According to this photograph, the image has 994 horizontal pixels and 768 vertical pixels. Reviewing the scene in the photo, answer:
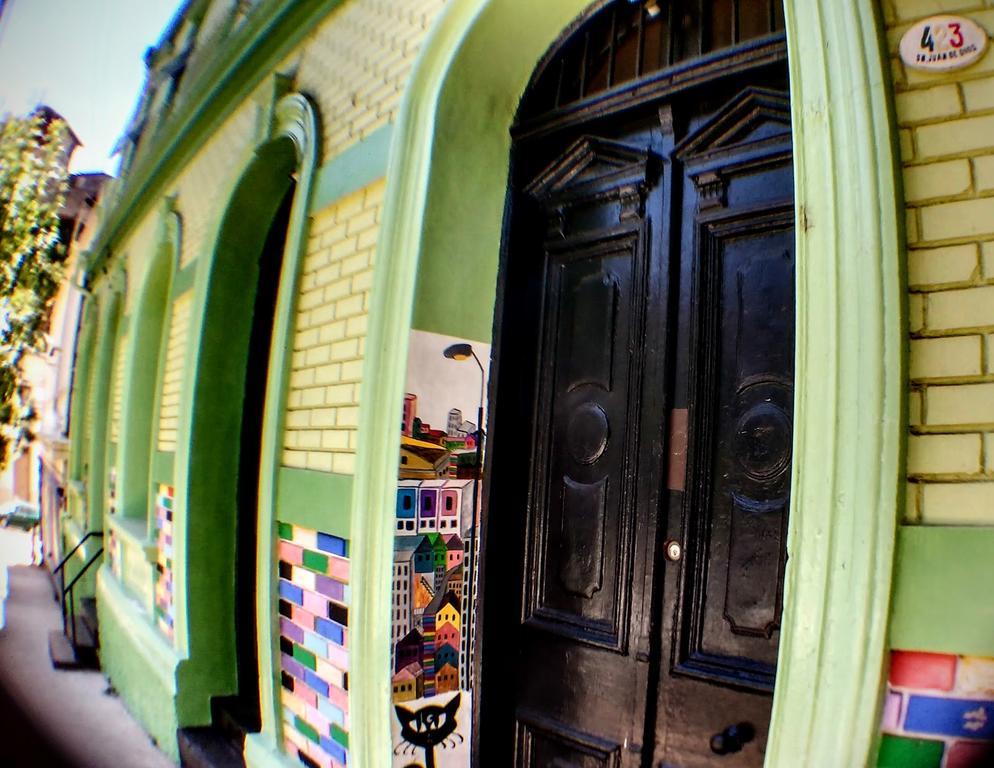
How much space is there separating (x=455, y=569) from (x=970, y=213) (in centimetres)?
183

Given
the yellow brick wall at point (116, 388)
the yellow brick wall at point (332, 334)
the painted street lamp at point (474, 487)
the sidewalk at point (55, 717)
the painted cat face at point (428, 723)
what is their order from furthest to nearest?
1. the yellow brick wall at point (116, 388)
2. the sidewalk at point (55, 717)
3. the yellow brick wall at point (332, 334)
4. the painted street lamp at point (474, 487)
5. the painted cat face at point (428, 723)

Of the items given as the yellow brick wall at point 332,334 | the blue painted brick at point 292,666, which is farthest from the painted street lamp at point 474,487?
the blue painted brick at point 292,666

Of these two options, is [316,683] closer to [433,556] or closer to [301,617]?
[301,617]

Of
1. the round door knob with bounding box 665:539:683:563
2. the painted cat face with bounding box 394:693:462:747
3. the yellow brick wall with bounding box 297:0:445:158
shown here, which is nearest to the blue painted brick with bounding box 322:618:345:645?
the painted cat face with bounding box 394:693:462:747

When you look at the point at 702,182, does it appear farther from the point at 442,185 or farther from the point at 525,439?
the point at 525,439

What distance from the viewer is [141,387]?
213 inches

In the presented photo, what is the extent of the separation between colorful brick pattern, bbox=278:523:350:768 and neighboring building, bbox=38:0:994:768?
0.7 inches

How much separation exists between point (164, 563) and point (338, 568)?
2736mm

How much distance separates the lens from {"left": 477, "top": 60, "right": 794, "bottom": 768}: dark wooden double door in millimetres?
1757

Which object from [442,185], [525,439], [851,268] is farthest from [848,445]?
[442,185]

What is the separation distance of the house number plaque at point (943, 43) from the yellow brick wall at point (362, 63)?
1.65 m

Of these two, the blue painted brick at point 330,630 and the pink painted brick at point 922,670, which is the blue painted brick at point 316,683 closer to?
the blue painted brick at point 330,630

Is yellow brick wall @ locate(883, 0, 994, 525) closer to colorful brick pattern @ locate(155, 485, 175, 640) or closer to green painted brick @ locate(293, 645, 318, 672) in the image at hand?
green painted brick @ locate(293, 645, 318, 672)

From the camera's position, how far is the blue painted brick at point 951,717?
3.70ft
